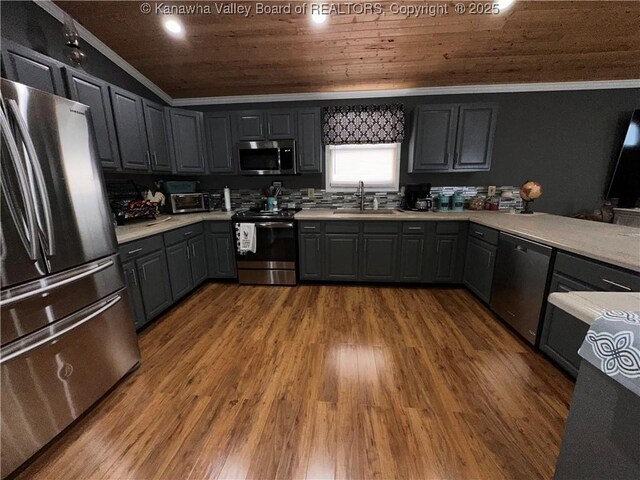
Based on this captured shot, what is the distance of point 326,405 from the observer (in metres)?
1.50

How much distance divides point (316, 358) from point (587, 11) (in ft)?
12.0

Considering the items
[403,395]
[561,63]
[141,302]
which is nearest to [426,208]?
[561,63]

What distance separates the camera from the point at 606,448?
67 centimetres

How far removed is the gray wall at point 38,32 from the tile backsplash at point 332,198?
180cm

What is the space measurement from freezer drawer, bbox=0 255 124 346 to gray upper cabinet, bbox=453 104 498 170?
3.59 m

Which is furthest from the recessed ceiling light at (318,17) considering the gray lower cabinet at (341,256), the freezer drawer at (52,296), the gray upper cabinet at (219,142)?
the freezer drawer at (52,296)

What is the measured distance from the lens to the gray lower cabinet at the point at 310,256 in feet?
10.3

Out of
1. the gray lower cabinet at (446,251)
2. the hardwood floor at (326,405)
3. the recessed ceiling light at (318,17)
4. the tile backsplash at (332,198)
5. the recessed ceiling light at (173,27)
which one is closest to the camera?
the hardwood floor at (326,405)

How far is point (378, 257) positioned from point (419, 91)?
7.31 ft

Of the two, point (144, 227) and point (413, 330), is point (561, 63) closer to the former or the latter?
point (413, 330)

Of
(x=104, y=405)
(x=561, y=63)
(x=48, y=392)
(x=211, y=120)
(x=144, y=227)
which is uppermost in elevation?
(x=561, y=63)

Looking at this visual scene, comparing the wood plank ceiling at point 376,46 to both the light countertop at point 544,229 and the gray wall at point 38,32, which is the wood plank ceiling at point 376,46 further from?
the light countertop at point 544,229

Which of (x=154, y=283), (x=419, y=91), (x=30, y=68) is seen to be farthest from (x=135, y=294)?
(x=419, y=91)

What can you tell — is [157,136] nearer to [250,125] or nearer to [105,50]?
[105,50]
